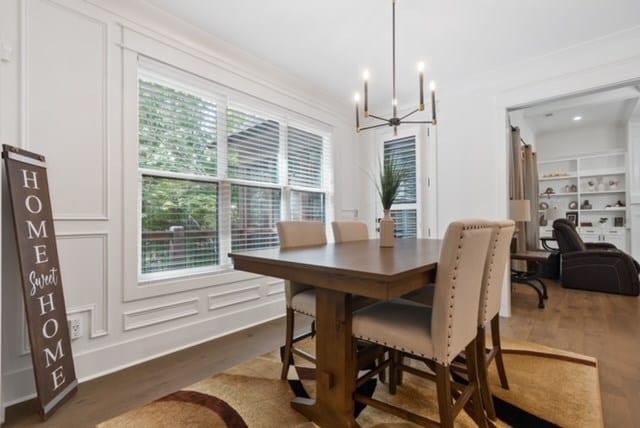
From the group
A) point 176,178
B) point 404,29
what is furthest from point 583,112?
point 176,178

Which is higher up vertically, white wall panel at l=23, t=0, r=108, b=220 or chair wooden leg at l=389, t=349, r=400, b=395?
white wall panel at l=23, t=0, r=108, b=220

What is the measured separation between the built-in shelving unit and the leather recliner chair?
1.91 metres

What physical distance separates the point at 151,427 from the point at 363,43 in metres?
3.16

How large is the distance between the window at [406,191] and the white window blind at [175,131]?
2533mm

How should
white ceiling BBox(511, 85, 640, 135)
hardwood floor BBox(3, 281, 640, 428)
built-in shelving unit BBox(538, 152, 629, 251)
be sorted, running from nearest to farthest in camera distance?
hardwood floor BBox(3, 281, 640, 428), white ceiling BBox(511, 85, 640, 135), built-in shelving unit BBox(538, 152, 629, 251)

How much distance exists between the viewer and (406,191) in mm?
4293

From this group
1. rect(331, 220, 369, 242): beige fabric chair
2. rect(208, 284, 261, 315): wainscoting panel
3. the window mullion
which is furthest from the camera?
the window mullion

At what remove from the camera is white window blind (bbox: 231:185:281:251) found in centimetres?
305

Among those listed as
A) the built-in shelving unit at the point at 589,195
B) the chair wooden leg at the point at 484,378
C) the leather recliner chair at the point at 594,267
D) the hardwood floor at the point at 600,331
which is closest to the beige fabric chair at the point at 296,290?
the chair wooden leg at the point at 484,378

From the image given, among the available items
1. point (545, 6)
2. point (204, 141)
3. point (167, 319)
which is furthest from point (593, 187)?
point (167, 319)

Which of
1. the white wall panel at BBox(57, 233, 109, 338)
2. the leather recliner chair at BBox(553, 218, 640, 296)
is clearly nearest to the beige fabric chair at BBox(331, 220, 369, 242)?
the white wall panel at BBox(57, 233, 109, 338)

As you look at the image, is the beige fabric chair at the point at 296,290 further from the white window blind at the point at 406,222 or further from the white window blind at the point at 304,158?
the white window blind at the point at 406,222

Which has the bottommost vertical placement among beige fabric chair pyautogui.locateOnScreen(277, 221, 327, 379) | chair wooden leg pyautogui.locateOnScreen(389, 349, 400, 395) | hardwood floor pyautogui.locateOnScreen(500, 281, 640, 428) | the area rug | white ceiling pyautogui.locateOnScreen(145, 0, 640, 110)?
hardwood floor pyautogui.locateOnScreen(500, 281, 640, 428)

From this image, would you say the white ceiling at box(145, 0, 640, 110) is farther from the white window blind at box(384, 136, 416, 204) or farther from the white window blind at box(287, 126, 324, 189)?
the white window blind at box(384, 136, 416, 204)
